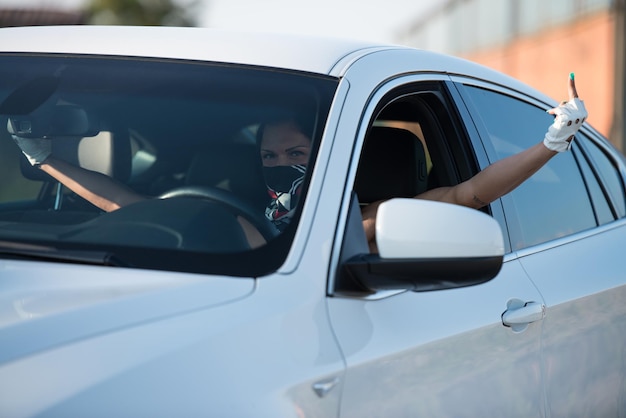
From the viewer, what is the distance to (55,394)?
202cm

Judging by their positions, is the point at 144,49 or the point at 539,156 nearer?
the point at 144,49

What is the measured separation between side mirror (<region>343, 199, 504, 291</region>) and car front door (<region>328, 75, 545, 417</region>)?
0.10 meters

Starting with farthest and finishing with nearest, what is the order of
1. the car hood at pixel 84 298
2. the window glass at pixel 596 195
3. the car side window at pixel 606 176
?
the car side window at pixel 606 176 < the window glass at pixel 596 195 < the car hood at pixel 84 298

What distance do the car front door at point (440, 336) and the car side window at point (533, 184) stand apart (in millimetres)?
140

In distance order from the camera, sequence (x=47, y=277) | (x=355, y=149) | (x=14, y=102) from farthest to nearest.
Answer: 1. (x=14, y=102)
2. (x=355, y=149)
3. (x=47, y=277)

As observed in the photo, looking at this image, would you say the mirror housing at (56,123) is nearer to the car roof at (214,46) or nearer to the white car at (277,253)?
the white car at (277,253)

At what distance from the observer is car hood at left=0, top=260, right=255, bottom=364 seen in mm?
2164

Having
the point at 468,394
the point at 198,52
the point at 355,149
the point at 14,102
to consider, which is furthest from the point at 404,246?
the point at 14,102

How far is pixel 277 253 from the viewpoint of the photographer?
8.34 feet

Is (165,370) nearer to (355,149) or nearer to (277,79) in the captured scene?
(355,149)

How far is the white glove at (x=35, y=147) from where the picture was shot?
3.22m

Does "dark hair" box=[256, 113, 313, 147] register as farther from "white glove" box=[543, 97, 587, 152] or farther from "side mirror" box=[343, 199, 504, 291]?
"white glove" box=[543, 97, 587, 152]

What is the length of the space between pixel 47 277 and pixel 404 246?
767 mm

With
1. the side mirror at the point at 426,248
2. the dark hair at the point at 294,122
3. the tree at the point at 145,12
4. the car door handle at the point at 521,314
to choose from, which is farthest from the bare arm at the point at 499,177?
the tree at the point at 145,12
